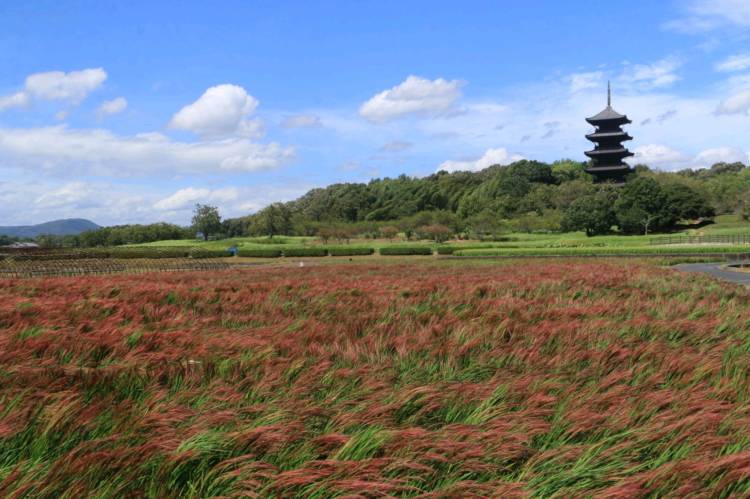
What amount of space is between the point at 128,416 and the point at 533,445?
8.84 ft

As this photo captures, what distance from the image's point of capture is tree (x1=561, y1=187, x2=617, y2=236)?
75188 millimetres

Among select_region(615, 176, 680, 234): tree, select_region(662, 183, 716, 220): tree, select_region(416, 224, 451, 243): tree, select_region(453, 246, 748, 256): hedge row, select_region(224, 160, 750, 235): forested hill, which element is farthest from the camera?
select_region(224, 160, 750, 235): forested hill

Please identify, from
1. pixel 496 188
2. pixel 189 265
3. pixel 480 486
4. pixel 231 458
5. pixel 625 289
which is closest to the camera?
pixel 480 486

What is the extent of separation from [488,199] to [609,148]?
22.9 meters

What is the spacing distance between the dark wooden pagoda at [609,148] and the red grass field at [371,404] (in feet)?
327

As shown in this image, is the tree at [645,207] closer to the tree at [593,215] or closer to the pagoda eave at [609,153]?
the tree at [593,215]

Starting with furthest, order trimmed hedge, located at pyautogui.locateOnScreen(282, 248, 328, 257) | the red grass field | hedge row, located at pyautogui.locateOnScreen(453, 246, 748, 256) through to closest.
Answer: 1. trimmed hedge, located at pyautogui.locateOnScreen(282, 248, 328, 257)
2. hedge row, located at pyautogui.locateOnScreen(453, 246, 748, 256)
3. the red grass field

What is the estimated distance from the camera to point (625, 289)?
1133 cm

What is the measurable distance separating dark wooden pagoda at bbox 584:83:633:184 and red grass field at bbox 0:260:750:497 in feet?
327

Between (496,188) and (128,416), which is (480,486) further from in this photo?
(496,188)

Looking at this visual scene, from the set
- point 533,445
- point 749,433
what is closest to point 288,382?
point 533,445

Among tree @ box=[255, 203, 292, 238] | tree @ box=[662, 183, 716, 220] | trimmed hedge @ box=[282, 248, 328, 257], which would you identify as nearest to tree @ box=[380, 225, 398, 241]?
tree @ box=[255, 203, 292, 238]

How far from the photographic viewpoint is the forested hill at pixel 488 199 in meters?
82.2

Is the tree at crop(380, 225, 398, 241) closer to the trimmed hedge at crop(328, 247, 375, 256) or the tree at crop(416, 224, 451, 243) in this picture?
the tree at crop(416, 224, 451, 243)
